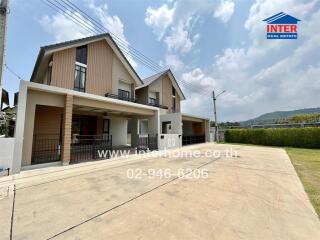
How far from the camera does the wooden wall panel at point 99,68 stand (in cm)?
1256

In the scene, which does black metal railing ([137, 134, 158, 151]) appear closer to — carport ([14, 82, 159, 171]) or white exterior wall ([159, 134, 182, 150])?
carport ([14, 82, 159, 171])

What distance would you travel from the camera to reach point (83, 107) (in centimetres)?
960

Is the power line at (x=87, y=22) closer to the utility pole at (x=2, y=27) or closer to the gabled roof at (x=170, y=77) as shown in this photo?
the utility pole at (x=2, y=27)

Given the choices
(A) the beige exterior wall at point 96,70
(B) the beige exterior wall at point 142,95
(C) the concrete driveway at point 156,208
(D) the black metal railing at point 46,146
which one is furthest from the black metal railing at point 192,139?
(C) the concrete driveway at point 156,208

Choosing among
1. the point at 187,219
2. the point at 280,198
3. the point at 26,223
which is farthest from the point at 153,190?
the point at 280,198

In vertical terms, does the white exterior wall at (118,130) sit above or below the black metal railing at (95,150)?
above

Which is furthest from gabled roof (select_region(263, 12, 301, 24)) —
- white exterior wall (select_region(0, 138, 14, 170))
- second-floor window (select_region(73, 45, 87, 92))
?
white exterior wall (select_region(0, 138, 14, 170))

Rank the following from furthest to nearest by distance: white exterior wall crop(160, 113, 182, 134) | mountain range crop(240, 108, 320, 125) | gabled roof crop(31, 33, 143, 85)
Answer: mountain range crop(240, 108, 320, 125)
white exterior wall crop(160, 113, 182, 134)
gabled roof crop(31, 33, 143, 85)

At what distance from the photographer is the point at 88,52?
12.5 meters

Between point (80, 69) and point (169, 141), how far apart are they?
894 cm

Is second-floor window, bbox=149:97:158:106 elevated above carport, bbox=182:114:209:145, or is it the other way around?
second-floor window, bbox=149:97:158:106

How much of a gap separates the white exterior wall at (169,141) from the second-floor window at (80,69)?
7.13m

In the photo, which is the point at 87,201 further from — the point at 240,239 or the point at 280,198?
the point at 280,198

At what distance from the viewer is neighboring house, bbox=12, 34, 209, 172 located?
677 centimetres
